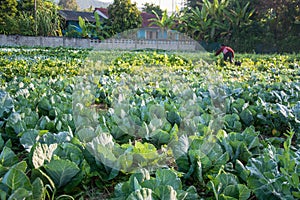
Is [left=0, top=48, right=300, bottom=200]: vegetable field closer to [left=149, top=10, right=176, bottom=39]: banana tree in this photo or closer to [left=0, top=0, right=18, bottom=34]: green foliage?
[left=149, top=10, right=176, bottom=39]: banana tree

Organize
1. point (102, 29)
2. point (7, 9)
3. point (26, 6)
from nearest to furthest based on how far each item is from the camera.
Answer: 1. point (102, 29)
2. point (7, 9)
3. point (26, 6)

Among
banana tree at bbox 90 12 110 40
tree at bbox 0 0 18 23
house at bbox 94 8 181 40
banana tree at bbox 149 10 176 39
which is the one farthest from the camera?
tree at bbox 0 0 18 23

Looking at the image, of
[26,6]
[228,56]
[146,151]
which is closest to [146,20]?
[146,151]

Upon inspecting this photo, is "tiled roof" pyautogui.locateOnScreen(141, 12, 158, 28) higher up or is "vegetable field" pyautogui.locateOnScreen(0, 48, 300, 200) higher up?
"tiled roof" pyautogui.locateOnScreen(141, 12, 158, 28)

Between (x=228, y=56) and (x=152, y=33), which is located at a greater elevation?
(x=152, y=33)

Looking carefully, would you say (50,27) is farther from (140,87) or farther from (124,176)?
(124,176)

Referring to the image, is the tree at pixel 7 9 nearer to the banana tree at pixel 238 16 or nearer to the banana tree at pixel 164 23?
the banana tree at pixel 238 16

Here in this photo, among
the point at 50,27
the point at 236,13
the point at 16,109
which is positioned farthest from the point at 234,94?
the point at 50,27

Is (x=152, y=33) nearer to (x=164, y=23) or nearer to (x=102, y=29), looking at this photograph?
(x=164, y=23)

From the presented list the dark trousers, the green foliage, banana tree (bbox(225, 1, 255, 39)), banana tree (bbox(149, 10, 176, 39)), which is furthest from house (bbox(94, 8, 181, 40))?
the green foliage

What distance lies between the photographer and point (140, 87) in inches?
138

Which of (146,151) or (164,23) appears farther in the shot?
(164,23)

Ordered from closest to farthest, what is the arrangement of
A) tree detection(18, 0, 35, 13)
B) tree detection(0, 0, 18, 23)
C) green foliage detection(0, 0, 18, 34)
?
green foliage detection(0, 0, 18, 34), tree detection(0, 0, 18, 23), tree detection(18, 0, 35, 13)

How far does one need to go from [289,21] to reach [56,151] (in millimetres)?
23621
